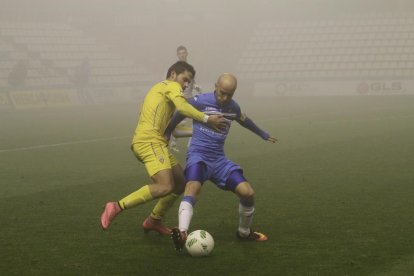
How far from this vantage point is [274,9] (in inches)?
1939

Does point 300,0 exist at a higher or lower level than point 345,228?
higher

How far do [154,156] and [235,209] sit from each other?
6.59 feet

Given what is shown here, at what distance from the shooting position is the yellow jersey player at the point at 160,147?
24.2 feet

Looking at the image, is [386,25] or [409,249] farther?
[386,25]

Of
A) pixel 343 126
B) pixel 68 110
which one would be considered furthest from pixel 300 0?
pixel 343 126

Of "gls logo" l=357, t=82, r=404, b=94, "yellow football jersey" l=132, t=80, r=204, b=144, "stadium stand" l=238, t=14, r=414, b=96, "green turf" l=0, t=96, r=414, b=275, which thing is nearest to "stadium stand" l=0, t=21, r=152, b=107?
"stadium stand" l=238, t=14, r=414, b=96

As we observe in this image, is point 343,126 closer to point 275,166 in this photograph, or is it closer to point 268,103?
point 275,166

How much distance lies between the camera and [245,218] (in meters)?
7.48

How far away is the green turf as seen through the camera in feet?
21.8

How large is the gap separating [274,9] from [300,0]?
1.84 meters

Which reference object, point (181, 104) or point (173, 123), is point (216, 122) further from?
point (173, 123)

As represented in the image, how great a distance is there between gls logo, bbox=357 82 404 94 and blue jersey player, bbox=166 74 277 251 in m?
30.0

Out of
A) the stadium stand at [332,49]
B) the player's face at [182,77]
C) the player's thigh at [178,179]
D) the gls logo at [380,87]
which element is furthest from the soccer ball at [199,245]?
the stadium stand at [332,49]

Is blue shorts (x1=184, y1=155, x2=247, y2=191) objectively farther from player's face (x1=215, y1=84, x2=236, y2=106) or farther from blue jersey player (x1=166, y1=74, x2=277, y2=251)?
player's face (x1=215, y1=84, x2=236, y2=106)
